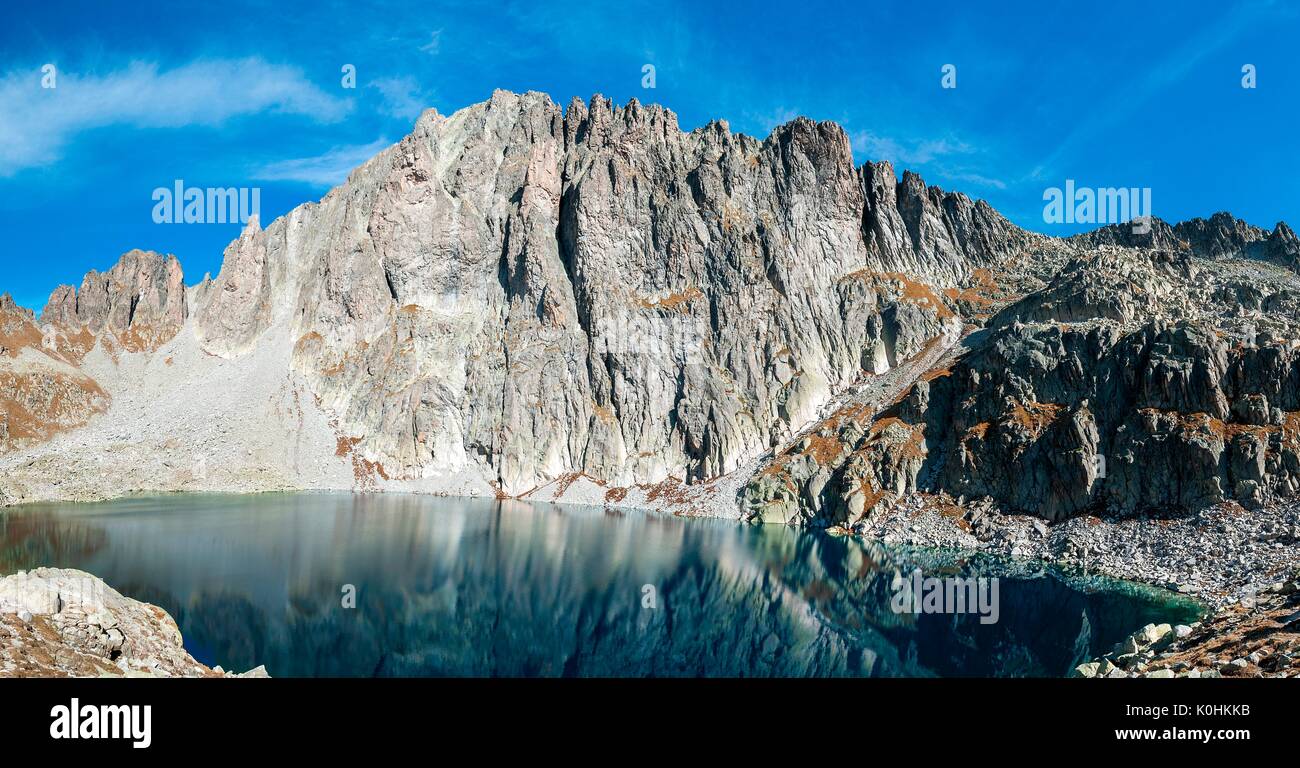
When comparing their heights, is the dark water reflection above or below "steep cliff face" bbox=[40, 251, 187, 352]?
below

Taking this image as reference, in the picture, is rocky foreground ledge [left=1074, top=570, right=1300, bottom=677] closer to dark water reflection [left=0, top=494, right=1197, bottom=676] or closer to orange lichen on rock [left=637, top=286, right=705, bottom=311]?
dark water reflection [left=0, top=494, right=1197, bottom=676]

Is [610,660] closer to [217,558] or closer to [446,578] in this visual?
[446,578]

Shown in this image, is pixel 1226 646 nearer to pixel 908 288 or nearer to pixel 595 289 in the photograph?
pixel 908 288

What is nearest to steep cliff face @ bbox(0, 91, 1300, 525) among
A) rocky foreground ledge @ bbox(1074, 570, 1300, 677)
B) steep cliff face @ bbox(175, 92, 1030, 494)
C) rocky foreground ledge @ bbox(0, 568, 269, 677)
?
steep cliff face @ bbox(175, 92, 1030, 494)

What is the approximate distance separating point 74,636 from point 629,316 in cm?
12162

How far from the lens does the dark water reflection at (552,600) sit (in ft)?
117

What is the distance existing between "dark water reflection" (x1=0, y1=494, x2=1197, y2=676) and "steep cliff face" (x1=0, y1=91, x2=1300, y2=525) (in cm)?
3389

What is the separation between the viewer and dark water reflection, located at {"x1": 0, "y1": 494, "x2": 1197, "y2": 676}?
117ft

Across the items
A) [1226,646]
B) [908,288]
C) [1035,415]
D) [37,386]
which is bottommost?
[1226,646]

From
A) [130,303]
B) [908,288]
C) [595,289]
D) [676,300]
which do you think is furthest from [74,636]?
[130,303]

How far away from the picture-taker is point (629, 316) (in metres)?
140
